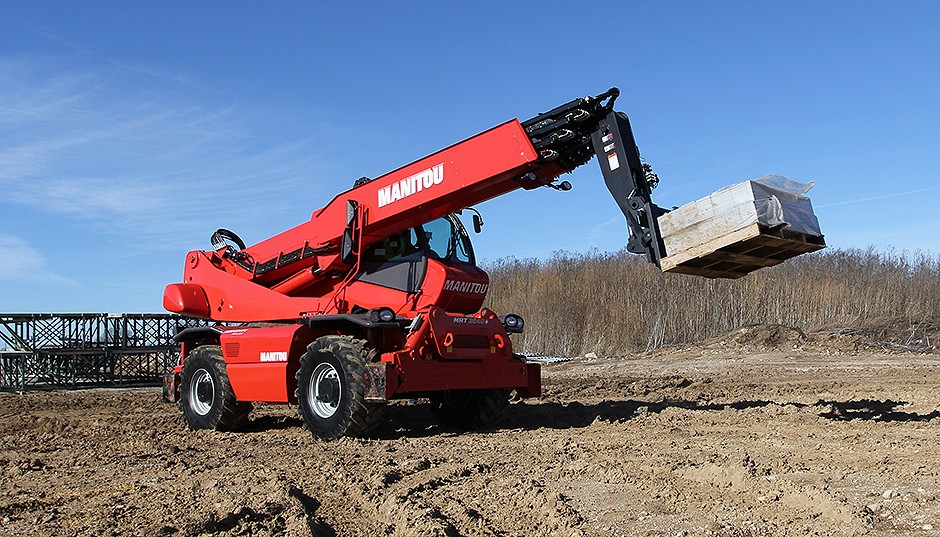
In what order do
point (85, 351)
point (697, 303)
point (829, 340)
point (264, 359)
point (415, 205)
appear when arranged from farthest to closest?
point (697, 303) → point (829, 340) → point (85, 351) → point (264, 359) → point (415, 205)

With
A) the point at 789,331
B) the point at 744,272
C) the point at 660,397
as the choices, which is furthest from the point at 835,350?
the point at 744,272

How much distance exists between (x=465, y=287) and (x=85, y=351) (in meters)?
13.4

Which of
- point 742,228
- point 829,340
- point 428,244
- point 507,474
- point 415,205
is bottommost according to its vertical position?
point 507,474

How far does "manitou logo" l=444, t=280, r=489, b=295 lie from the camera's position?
9539 mm

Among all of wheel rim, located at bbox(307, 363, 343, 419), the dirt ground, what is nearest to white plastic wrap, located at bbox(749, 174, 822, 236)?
the dirt ground

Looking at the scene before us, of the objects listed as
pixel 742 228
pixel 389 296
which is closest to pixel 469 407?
pixel 389 296

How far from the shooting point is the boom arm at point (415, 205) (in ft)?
27.3

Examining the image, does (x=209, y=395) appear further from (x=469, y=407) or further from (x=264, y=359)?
(x=469, y=407)

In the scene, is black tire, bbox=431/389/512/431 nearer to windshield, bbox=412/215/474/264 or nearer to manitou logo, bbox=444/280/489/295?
manitou logo, bbox=444/280/489/295

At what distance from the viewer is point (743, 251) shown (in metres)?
7.68

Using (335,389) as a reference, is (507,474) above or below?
below

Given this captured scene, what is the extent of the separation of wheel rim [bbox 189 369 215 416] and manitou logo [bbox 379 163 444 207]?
3378 mm

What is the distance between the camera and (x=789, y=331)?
25547mm

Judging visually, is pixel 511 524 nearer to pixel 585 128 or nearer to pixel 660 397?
pixel 585 128
